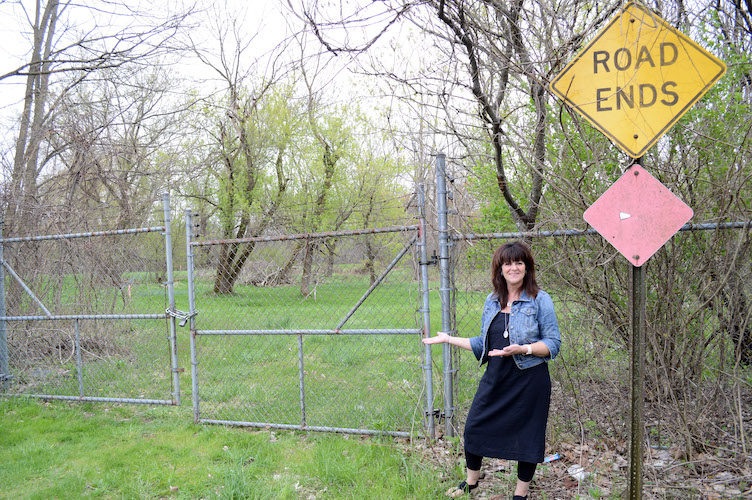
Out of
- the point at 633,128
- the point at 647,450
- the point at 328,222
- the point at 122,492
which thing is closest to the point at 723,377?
the point at 647,450

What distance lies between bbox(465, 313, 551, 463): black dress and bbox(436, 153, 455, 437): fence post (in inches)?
34.5

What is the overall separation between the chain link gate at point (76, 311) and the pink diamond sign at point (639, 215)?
5.03 m

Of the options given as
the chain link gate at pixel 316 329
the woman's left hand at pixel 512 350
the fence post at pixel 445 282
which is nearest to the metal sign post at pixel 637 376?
the woman's left hand at pixel 512 350

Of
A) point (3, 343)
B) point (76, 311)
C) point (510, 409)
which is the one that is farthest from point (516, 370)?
point (3, 343)

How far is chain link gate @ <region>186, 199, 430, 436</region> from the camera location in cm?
444

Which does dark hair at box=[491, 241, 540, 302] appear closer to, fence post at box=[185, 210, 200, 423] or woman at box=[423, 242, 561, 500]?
woman at box=[423, 242, 561, 500]

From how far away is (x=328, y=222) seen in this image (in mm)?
15375

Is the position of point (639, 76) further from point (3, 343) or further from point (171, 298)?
point (3, 343)

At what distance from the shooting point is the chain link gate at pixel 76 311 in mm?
6336

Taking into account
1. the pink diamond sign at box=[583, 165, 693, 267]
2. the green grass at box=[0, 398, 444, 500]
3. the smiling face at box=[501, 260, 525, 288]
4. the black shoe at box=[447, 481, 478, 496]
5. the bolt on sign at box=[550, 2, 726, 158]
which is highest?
the bolt on sign at box=[550, 2, 726, 158]

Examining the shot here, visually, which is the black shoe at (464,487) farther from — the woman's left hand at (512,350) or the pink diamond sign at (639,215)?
the pink diamond sign at (639,215)

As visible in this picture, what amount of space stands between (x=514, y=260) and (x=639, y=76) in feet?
4.16

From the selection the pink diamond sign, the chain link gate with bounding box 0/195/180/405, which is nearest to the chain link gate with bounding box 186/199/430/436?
the chain link gate with bounding box 0/195/180/405

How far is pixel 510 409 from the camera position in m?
3.17
